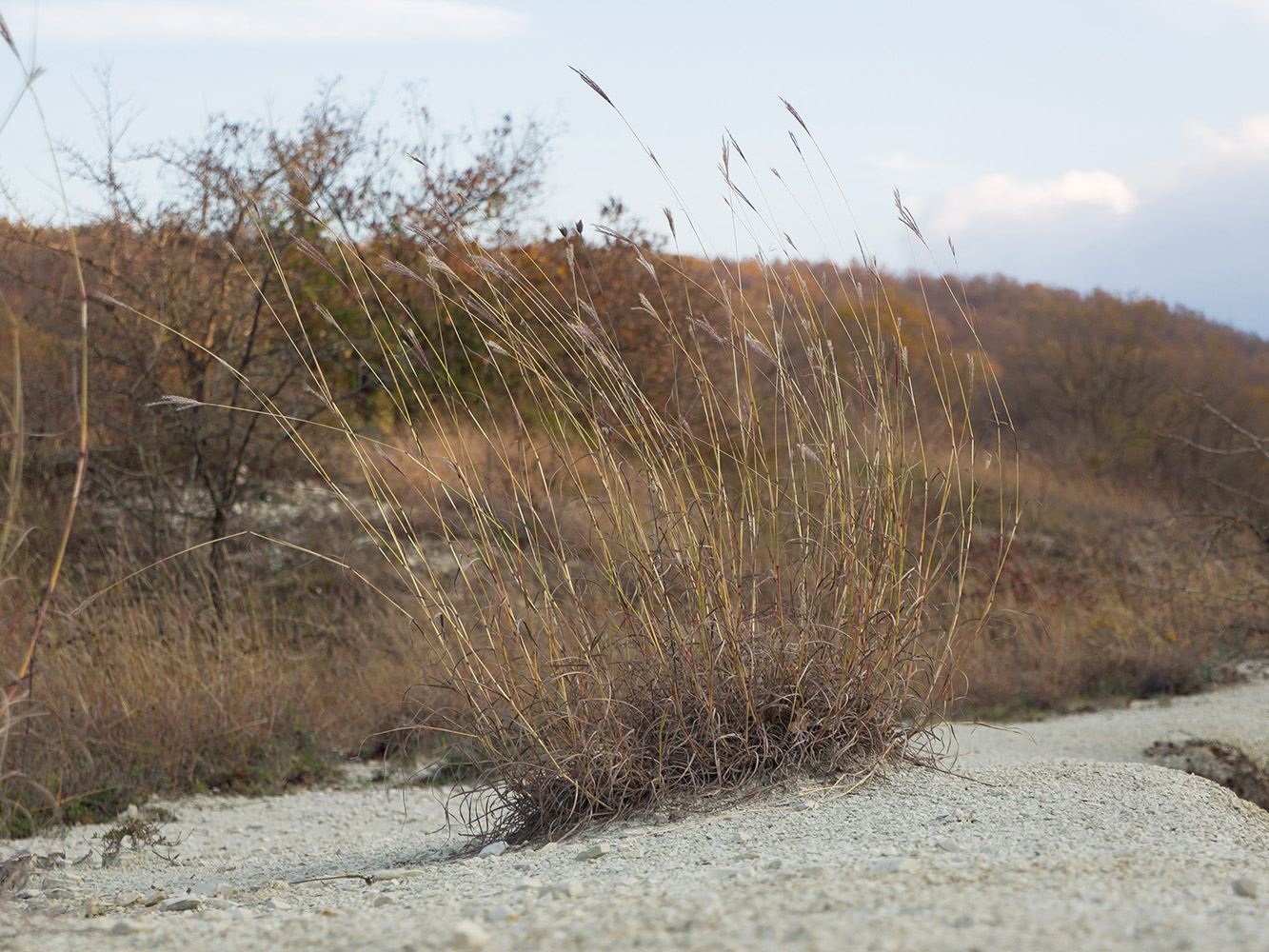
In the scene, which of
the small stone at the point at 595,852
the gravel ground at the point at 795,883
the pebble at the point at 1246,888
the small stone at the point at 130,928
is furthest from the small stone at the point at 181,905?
the pebble at the point at 1246,888

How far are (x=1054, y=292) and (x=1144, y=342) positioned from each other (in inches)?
325

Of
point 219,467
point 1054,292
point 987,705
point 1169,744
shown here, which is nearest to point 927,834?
point 1169,744

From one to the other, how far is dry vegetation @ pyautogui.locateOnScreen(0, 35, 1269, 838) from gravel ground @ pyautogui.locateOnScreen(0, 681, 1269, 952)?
278 mm

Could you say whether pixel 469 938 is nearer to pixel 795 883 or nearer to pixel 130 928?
pixel 795 883

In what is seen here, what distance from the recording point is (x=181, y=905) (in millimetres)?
2221

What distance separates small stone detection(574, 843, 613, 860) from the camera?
2.30 metres

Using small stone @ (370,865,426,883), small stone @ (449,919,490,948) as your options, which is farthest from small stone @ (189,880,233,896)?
small stone @ (449,919,490,948)

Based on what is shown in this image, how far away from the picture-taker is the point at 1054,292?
2723 cm

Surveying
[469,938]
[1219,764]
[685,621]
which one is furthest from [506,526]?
[1219,764]

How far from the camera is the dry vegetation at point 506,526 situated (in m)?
2.74

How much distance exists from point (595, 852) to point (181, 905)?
921mm

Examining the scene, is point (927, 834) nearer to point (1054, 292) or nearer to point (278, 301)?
point (278, 301)

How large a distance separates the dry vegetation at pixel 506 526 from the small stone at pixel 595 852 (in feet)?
1.06

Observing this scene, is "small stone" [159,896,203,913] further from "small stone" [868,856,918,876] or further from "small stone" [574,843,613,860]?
"small stone" [868,856,918,876]
